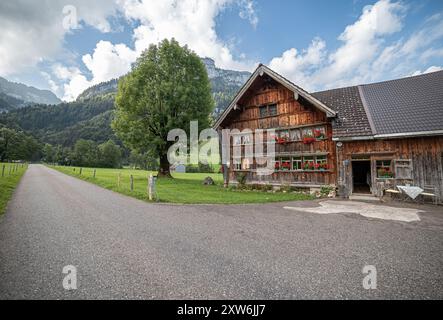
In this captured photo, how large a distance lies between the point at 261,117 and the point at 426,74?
42.3 ft

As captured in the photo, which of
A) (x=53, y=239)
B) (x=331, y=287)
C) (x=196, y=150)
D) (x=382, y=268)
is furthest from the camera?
(x=196, y=150)

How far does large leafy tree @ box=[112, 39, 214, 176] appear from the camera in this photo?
23062mm

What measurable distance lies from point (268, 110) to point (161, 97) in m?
13.1

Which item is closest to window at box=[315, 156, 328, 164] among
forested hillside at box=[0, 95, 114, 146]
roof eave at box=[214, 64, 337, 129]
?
roof eave at box=[214, 64, 337, 129]

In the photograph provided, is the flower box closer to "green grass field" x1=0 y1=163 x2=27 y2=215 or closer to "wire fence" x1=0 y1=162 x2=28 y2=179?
"green grass field" x1=0 y1=163 x2=27 y2=215

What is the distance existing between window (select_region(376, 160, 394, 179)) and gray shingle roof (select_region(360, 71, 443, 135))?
195cm

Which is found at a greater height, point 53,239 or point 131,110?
point 131,110

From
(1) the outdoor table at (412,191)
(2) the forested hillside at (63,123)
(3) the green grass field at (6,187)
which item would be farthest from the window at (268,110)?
(2) the forested hillside at (63,123)

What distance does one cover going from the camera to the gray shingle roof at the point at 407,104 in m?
12.0

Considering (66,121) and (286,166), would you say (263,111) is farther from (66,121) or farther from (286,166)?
(66,121)

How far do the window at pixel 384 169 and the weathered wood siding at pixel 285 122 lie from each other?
98.6 inches

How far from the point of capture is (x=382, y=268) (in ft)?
12.7
